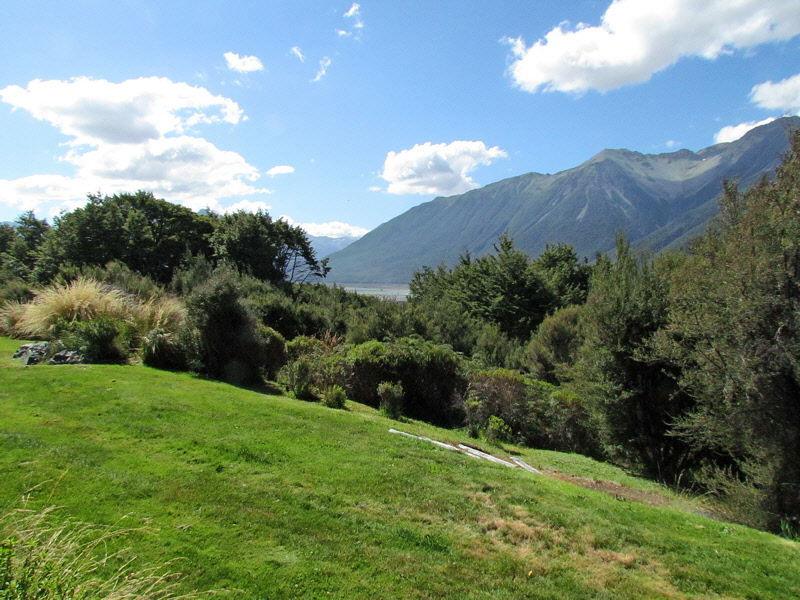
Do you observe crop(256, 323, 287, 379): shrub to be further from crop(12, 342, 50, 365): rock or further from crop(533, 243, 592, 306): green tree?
crop(533, 243, 592, 306): green tree

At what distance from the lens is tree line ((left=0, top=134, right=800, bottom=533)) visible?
21.5 feet

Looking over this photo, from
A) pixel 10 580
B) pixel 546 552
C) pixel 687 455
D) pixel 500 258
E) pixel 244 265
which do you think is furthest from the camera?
pixel 500 258

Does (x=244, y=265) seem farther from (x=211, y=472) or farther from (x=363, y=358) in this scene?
(x=211, y=472)

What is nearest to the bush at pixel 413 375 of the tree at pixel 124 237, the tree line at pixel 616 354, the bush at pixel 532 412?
the tree line at pixel 616 354

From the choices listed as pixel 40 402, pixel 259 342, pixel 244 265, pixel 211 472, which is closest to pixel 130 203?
pixel 244 265

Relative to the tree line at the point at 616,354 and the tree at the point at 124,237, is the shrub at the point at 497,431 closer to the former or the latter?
the tree line at the point at 616,354

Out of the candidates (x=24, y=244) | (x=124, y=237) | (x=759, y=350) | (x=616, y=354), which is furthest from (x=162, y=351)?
(x=24, y=244)

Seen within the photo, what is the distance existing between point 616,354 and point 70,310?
14.8 m

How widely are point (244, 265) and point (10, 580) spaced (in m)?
28.1

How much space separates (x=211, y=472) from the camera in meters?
4.56

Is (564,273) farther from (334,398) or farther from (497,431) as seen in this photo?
(334,398)

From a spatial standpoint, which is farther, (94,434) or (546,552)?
(94,434)

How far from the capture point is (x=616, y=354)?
1123cm

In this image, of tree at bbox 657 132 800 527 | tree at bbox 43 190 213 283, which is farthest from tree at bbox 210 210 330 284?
tree at bbox 657 132 800 527
